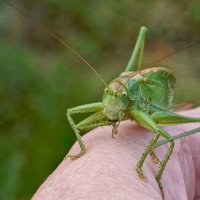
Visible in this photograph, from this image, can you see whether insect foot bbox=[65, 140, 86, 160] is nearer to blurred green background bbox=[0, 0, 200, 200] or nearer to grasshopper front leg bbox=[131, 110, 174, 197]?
grasshopper front leg bbox=[131, 110, 174, 197]

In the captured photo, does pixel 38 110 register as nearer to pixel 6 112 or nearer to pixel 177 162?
pixel 6 112

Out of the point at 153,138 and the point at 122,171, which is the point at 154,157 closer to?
the point at 153,138

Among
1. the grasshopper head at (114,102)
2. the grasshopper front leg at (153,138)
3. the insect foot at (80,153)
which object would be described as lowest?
the grasshopper front leg at (153,138)

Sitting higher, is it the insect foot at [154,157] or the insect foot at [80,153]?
the insect foot at [80,153]

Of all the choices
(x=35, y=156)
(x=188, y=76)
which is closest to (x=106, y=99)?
(x=35, y=156)

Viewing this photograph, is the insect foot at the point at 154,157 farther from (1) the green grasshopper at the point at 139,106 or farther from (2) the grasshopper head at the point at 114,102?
(2) the grasshopper head at the point at 114,102

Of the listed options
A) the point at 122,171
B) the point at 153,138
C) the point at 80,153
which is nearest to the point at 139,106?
the point at 153,138

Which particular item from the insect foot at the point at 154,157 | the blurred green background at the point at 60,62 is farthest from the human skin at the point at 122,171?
the blurred green background at the point at 60,62
